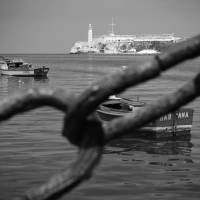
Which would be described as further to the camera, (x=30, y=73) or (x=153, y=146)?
(x=30, y=73)

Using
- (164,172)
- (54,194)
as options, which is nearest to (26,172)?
(164,172)

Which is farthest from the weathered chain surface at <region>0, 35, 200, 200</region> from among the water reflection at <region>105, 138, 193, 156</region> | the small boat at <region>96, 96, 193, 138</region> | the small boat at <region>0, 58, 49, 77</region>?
the small boat at <region>0, 58, 49, 77</region>

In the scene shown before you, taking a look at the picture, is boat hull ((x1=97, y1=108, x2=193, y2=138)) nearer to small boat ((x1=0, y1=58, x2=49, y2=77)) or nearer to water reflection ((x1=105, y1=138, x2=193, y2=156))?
water reflection ((x1=105, y1=138, x2=193, y2=156))

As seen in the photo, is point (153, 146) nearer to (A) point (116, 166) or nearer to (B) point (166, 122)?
(B) point (166, 122)

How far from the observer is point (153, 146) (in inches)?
656

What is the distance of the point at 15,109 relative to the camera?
167cm

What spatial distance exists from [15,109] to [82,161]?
0.98 ft

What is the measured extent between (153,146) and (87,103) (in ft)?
50.0

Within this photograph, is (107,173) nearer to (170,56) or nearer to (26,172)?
(26,172)

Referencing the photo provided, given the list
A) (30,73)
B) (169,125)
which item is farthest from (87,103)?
(30,73)

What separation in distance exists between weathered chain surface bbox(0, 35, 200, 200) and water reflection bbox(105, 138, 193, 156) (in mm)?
13926

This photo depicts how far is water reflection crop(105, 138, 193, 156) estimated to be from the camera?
51.5 ft

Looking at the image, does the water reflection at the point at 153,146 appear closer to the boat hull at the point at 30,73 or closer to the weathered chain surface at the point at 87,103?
the weathered chain surface at the point at 87,103

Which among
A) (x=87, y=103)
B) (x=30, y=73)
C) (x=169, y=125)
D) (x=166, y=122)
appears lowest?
(x=169, y=125)
